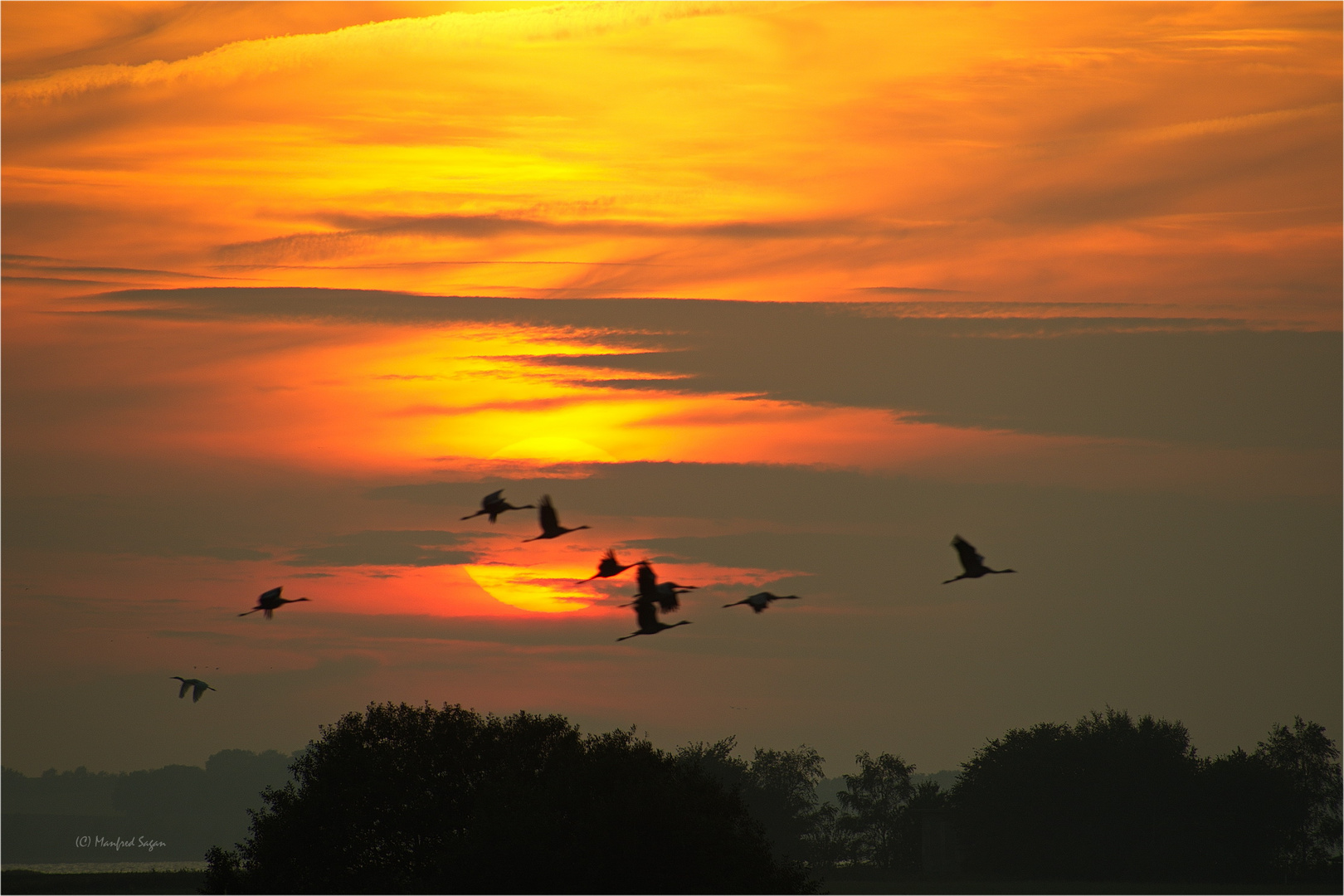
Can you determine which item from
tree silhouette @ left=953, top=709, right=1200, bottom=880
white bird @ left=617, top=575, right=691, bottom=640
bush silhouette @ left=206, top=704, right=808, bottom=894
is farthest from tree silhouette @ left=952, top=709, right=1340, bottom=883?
white bird @ left=617, top=575, right=691, bottom=640

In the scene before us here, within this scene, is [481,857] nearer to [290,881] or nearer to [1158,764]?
[290,881]

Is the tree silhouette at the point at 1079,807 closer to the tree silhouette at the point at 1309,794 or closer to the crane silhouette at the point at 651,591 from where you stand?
the tree silhouette at the point at 1309,794

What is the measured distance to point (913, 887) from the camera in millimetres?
115625

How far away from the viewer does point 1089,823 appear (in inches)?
4552

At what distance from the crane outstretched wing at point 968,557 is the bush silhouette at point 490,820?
1650 cm

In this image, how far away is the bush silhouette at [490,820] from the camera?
4416 cm

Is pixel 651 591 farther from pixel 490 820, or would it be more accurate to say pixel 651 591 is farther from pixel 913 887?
pixel 913 887

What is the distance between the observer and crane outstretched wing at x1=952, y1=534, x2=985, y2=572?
33312 millimetres

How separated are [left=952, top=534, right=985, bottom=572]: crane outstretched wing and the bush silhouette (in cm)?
Answer: 1650

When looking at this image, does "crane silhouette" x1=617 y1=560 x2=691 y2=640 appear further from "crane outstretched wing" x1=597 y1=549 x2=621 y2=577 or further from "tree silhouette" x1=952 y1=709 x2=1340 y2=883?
"tree silhouette" x1=952 y1=709 x2=1340 y2=883

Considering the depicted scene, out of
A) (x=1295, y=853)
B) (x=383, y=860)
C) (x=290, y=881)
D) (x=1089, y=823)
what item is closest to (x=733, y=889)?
(x=383, y=860)

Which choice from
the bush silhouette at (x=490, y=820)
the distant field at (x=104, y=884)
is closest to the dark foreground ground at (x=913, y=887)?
the distant field at (x=104, y=884)

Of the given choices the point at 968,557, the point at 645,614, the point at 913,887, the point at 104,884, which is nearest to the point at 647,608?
the point at 645,614

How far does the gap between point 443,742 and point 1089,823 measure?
3058 inches
